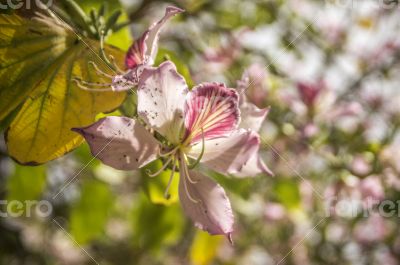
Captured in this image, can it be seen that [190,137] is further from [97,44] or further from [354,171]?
[354,171]

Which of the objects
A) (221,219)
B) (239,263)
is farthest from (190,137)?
(239,263)

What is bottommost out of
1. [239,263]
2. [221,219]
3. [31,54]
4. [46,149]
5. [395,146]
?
[239,263]

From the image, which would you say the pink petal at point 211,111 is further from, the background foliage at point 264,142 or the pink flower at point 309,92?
the pink flower at point 309,92

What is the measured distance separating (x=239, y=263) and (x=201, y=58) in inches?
82.8

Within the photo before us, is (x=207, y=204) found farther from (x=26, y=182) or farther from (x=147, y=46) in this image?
(x=26, y=182)

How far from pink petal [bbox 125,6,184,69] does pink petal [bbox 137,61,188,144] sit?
4cm

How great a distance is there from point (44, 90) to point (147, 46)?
16cm

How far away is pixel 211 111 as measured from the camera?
2.29 ft

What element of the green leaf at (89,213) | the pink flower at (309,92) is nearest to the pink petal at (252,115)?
the pink flower at (309,92)

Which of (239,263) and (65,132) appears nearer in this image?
(65,132)

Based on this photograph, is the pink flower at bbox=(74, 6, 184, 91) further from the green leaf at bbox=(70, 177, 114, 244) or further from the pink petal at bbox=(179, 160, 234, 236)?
the green leaf at bbox=(70, 177, 114, 244)

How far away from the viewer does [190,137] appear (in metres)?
0.75

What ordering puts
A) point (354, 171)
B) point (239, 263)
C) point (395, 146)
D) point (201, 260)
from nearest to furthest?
point (354, 171)
point (395, 146)
point (201, 260)
point (239, 263)

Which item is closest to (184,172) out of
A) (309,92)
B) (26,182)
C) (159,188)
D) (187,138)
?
(187,138)
